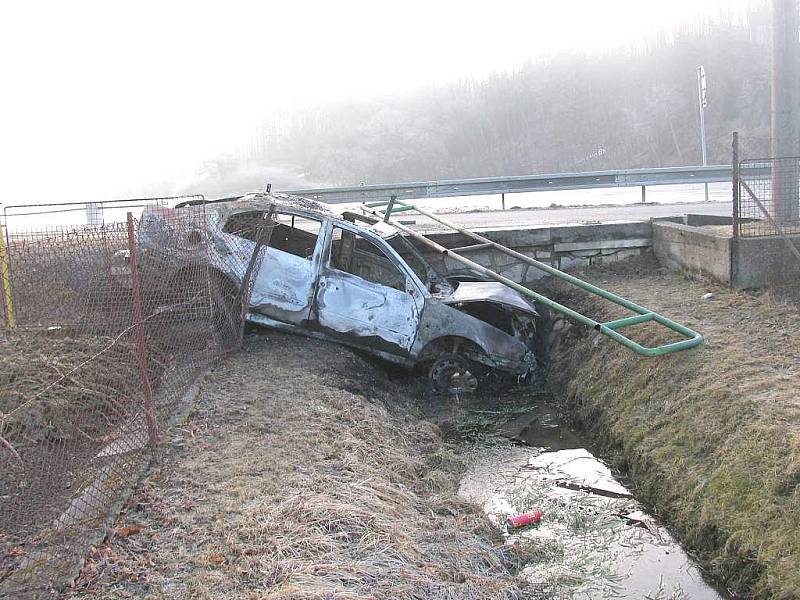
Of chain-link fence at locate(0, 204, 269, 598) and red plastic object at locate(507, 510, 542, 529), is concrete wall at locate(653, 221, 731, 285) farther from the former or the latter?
chain-link fence at locate(0, 204, 269, 598)

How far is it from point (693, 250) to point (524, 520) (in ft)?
19.8

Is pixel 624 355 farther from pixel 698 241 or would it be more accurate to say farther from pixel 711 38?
pixel 711 38

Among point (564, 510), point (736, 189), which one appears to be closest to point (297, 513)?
point (564, 510)

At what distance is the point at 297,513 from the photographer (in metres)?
4.95

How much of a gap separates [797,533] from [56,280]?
6.38 metres

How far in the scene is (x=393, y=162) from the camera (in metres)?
44.6

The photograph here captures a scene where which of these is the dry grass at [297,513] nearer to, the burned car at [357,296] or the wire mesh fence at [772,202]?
the burned car at [357,296]

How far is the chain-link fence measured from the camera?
16.1 ft

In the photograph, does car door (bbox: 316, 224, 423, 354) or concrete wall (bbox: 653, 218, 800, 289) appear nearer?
car door (bbox: 316, 224, 423, 354)

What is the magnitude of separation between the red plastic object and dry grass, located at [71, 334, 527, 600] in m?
0.39

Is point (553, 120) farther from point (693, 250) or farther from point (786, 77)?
point (693, 250)

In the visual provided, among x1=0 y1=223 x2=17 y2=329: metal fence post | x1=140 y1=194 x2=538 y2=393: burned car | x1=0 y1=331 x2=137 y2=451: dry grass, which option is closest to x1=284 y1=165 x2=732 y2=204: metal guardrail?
x1=140 y1=194 x2=538 y2=393: burned car

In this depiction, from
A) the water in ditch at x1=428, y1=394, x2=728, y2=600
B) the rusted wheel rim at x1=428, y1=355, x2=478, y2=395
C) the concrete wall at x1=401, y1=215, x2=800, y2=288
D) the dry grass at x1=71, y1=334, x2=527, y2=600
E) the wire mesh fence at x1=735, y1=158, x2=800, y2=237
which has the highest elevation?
the wire mesh fence at x1=735, y1=158, x2=800, y2=237

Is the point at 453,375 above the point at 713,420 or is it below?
below
